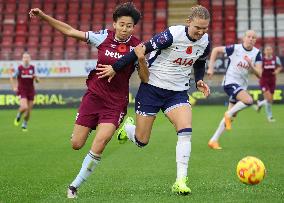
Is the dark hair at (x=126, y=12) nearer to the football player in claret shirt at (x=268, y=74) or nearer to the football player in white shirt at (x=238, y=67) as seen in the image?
the football player in white shirt at (x=238, y=67)

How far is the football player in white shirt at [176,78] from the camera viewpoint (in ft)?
27.0


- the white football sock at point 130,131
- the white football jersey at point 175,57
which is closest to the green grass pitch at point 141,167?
the white football sock at point 130,131

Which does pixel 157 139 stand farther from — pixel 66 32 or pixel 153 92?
pixel 66 32

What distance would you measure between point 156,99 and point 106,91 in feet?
2.67

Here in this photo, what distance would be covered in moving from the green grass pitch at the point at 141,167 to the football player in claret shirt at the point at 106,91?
594 mm

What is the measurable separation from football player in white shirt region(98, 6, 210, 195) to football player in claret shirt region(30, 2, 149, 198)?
0.80ft

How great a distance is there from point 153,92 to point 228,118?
5.39 m

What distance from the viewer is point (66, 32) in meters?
7.89

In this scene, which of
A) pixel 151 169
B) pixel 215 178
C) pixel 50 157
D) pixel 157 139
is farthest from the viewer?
pixel 157 139

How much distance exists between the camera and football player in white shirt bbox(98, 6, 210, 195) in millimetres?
8242

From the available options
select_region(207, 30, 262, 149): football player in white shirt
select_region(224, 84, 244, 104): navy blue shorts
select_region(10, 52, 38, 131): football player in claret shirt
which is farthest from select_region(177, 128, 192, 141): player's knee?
select_region(10, 52, 38, 131): football player in claret shirt

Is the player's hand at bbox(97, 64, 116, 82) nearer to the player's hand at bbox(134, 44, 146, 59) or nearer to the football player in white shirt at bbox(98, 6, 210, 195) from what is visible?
the football player in white shirt at bbox(98, 6, 210, 195)

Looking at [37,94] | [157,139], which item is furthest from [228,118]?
[37,94]

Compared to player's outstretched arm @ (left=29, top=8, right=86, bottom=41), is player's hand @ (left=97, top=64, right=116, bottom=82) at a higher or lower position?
lower
